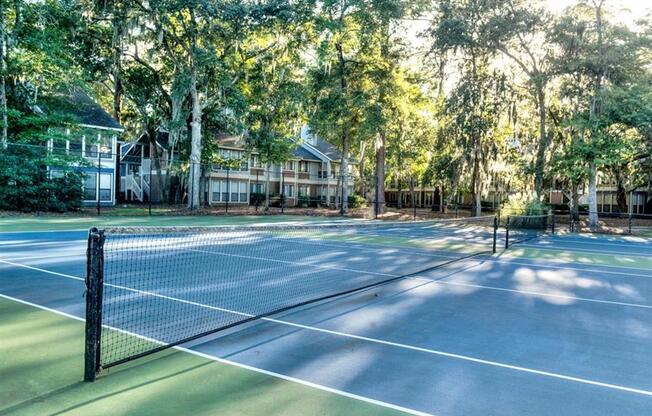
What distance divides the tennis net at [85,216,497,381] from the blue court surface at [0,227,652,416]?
0.05 meters

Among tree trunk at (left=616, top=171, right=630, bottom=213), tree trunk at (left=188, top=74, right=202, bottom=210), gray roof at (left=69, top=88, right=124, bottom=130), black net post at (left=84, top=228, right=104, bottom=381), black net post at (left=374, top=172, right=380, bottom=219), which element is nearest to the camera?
black net post at (left=84, top=228, right=104, bottom=381)

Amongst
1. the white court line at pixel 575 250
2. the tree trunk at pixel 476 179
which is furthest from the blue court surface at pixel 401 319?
the tree trunk at pixel 476 179

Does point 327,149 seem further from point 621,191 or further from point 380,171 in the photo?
point 621,191

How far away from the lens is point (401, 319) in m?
6.73

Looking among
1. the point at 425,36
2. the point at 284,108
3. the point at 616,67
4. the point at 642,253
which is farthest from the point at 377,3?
the point at 642,253

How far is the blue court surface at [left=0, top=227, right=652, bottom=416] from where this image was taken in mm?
4355

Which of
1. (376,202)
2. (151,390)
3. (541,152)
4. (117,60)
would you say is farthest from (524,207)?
(117,60)

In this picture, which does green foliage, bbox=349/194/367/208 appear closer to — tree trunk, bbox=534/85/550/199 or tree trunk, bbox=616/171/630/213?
tree trunk, bbox=534/85/550/199

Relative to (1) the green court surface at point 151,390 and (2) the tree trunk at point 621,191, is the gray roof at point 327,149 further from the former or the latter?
(1) the green court surface at point 151,390

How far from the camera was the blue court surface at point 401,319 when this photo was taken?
4.36 metres

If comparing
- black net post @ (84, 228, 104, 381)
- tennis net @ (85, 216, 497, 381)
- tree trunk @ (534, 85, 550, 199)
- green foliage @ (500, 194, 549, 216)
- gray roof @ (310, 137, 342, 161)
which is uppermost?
gray roof @ (310, 137, 342, 161)

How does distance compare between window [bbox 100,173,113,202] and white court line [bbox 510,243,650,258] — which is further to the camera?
window [bbox 100,173,113,202]

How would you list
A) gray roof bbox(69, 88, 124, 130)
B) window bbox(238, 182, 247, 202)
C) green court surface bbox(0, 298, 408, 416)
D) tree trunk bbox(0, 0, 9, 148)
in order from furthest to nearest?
window bbox(238, 182, 247, 202) < gray roof bbox(69, 88, 124, 130) < tree trunk bbox(0, 0, 9, 148) < green court surface bbox(0, 298, 408, 416)

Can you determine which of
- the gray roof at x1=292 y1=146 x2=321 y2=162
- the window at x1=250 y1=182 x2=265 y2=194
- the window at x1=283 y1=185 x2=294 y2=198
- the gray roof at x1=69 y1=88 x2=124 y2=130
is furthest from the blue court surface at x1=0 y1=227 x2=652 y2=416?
the gray roof at x1=292 y1=146 x2=321 y2=162
